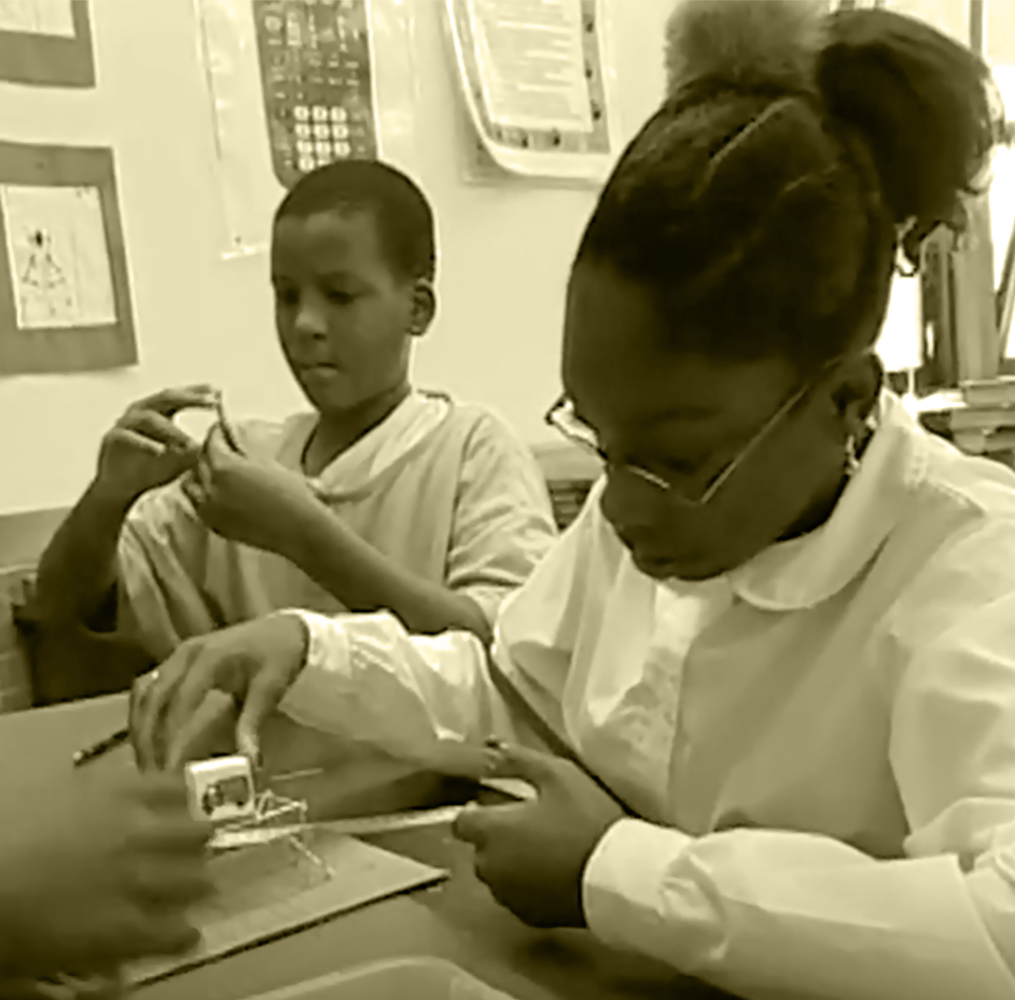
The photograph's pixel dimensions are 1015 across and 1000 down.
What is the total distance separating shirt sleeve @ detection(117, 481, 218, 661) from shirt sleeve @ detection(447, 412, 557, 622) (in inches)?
11.3

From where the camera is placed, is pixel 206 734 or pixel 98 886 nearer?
pixel 98 886

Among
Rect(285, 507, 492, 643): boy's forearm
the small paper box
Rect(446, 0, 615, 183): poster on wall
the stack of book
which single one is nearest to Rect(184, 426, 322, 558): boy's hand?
Rect(285, 507, 492, 643): boy's forearm

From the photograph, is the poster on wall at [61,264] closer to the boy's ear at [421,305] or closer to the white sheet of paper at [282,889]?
the boy's ear at [421,305]

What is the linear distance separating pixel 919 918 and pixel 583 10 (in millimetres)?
1848

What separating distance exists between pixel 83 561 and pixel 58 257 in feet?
1.36

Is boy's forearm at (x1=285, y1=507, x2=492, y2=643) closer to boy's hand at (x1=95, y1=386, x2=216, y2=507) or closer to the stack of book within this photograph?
boy's hand at (x1=95, y1=386, x2=216, y2=507)

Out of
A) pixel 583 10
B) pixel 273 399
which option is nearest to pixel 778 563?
pixel 273 399

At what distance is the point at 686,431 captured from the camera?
702mm

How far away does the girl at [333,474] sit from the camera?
4.65 feet

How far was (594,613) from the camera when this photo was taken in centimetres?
92

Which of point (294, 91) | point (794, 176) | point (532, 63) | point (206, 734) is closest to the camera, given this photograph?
point (794, 176)

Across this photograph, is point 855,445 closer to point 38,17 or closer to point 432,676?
point 432,676

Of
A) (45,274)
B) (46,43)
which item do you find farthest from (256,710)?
(46,43)

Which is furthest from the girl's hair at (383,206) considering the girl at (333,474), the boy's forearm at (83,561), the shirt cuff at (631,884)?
the shirt cuff at (631,884)
